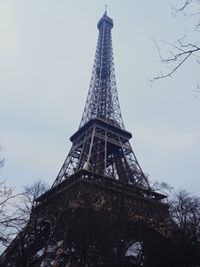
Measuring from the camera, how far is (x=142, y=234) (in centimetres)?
2264

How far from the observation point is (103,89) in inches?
2128

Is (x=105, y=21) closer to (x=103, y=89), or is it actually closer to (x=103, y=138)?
(x=103, y=89)

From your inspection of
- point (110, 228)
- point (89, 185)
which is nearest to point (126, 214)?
point (110, 228)

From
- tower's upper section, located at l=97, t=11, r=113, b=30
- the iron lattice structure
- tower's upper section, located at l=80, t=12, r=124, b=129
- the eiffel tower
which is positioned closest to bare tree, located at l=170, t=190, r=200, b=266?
the eiffel tower

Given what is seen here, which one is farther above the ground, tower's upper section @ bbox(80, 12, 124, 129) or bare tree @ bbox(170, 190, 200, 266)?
tower's upper section @ bbox(80, 12, 124, 129)

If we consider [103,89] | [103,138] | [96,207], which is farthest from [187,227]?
[103,89]

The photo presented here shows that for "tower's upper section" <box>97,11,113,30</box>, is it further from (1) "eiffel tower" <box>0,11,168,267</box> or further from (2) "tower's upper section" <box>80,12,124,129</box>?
(1) "eiffel tower" <box>0,11,168,267</box>

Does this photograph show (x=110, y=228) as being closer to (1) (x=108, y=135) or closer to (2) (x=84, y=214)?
(2) (x=84, y=214)

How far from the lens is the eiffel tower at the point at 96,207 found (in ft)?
66.7

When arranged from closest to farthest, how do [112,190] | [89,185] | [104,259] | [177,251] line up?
[104,259]
[177,251]
[112,190]
[89,185]

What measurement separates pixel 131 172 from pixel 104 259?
1933cm

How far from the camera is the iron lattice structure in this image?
128 ft

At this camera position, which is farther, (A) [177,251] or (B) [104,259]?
(A) [177,251]

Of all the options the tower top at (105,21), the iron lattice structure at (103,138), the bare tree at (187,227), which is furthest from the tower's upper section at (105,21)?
the bare tree at (187,227)
